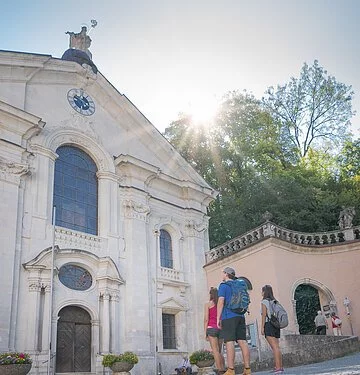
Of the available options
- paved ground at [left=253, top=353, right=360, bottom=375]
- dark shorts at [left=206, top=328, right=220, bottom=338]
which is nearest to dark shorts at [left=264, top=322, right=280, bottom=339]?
paved ground at [left=253, top=353, right=360, bottom=375]

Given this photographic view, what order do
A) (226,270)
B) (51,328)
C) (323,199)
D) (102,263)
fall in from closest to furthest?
1. (226,270)
2. (51,328)
3. (102,263)
4. (323,199)

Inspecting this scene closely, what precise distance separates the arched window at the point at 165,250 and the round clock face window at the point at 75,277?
396cm

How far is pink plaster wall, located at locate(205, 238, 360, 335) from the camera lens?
55.0ft

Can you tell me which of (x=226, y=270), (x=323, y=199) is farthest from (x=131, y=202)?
(x=226, y=270)

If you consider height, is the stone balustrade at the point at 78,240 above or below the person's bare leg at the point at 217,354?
above

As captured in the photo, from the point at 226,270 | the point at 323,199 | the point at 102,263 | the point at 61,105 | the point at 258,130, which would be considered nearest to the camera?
the point at 226,270

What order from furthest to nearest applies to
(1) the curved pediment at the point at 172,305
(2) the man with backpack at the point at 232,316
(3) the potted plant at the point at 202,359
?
1. (1) the curved pediment at the point at 172,305
2. (3) the potted plant at the point at 202,359
3. (2) the man with backpack at the point at 232,316

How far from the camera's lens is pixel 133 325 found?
16719 millimetres

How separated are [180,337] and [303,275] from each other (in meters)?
5.39

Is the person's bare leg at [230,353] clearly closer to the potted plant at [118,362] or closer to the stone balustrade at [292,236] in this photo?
the potted plant at [118,362]

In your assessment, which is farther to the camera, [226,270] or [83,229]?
[83,229]

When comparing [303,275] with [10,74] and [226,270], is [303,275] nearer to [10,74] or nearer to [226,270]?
[226,270]

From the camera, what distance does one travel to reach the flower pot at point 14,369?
1077 cm

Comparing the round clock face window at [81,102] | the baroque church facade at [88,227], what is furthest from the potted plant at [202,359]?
the round clock face window at [81,102]
